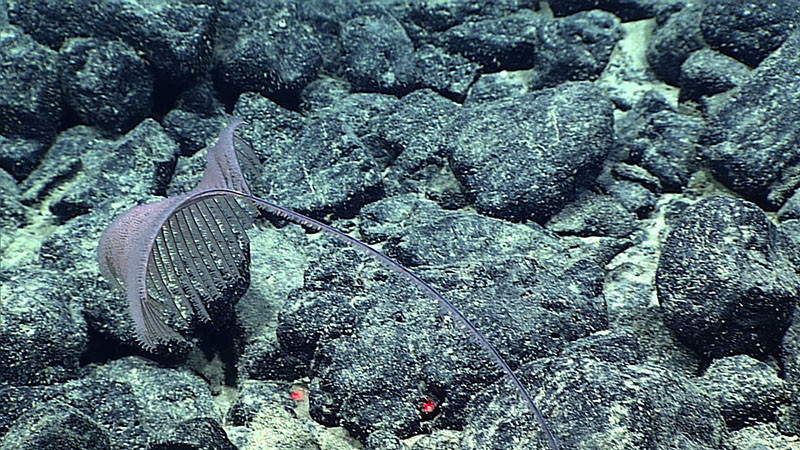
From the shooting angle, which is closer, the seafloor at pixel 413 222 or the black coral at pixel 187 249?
the black coral at pixel 187 249

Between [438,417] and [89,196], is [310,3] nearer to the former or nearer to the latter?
[89,196]

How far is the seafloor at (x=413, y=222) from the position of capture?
6.77 ft

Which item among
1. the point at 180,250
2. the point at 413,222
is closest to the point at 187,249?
the point at 180,250

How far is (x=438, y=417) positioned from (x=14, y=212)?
2621 mm

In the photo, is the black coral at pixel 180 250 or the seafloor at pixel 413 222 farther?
the seafloor at pixel 413 222

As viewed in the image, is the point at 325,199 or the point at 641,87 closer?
the point at 325,199

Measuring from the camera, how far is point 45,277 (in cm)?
258

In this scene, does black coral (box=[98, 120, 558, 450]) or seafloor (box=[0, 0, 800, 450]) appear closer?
black coral (box=[98, 120, 558, 450])

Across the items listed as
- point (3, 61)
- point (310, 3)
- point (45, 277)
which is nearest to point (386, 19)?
point (310, 3)

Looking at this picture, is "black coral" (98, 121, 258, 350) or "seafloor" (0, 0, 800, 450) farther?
"seafloor" (0, 0, 800, 450)

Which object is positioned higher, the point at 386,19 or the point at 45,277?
the point at 386,19

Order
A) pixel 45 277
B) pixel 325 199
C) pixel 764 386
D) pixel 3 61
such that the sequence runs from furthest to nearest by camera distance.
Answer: pixel 3 61 < pixel 325 199 < pixel 45 277 < pixel 764 386

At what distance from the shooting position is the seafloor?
2.06m

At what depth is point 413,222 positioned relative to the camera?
3.00 meters
